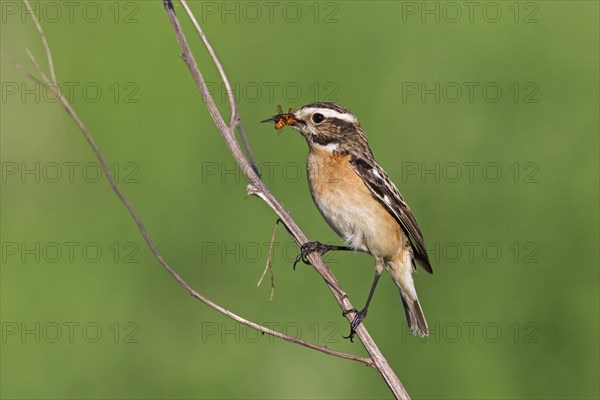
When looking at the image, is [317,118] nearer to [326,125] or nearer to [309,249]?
[326,125]

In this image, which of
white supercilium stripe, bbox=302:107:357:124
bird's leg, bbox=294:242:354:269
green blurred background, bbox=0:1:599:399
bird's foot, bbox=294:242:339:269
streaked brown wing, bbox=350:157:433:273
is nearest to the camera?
bird's foot, bbox=294:242:339:269

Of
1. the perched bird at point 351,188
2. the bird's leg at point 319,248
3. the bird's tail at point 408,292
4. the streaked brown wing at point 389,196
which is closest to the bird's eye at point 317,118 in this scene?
the perched bird at point 351,188

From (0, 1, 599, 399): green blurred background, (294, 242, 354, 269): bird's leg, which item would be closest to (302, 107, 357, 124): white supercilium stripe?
(294, 242, 354, 269): bird's leg

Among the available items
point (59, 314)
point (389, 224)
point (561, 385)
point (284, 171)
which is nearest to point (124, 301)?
point (59, 314)

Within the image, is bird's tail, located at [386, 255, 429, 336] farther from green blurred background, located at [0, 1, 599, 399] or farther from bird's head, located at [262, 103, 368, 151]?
bird's head, located at [262, 103, 368, 151]

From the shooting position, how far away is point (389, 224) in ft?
21.4

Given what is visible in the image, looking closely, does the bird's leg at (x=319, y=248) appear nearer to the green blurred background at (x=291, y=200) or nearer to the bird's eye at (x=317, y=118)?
the bird's eye at (x=317, y=118)

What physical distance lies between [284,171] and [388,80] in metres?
2.14

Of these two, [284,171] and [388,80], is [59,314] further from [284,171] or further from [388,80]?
[388,80]

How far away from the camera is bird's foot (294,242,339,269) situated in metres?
4.83

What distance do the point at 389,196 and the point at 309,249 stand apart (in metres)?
1.64

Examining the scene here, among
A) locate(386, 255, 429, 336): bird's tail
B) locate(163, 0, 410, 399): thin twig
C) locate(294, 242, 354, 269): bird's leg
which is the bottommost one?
locate(386, 255, 429, 336): bird's tail

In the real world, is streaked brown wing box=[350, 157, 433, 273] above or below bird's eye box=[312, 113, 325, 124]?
below

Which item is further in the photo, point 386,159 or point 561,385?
point 386,159
